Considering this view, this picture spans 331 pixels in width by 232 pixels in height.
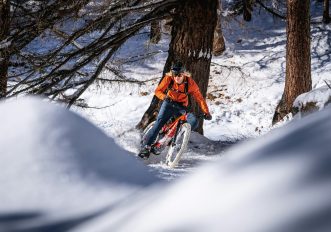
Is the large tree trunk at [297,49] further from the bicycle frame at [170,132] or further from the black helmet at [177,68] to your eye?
the black helmet at [177,68]

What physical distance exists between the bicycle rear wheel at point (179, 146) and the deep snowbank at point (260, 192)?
6480 millimetres

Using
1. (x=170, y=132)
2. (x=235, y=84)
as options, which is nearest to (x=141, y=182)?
(x=170, y=132)

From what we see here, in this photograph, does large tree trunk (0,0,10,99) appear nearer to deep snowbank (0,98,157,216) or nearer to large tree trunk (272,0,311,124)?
large tree trunk (272,0,311,124)

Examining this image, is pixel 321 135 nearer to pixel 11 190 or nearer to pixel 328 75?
pixel 11 190

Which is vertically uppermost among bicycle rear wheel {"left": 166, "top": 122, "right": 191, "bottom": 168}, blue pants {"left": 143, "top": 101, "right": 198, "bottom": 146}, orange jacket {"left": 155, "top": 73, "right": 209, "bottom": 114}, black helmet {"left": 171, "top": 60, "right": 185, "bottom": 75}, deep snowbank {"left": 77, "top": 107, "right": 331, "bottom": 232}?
black helmet {"left": 171, "top": 60, "right": 185, "bottom": 75}

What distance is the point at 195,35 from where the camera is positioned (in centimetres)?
831

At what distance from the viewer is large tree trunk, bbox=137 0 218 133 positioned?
8.26 metres

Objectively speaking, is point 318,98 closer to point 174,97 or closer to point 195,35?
point 174,97

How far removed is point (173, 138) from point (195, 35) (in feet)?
5.82

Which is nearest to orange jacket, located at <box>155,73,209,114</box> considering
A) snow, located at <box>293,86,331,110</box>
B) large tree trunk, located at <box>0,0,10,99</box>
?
snow, located at <box>293,86,331,110</box>

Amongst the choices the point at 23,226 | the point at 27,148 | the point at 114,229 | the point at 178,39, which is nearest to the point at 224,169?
the point at 114,229

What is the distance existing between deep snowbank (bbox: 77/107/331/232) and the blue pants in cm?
681

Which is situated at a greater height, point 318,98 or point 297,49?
point 297,49

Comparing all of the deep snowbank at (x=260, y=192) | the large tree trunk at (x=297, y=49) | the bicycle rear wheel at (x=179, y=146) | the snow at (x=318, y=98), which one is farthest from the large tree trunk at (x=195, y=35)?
the deep snowbank at (x=260, y=192)
